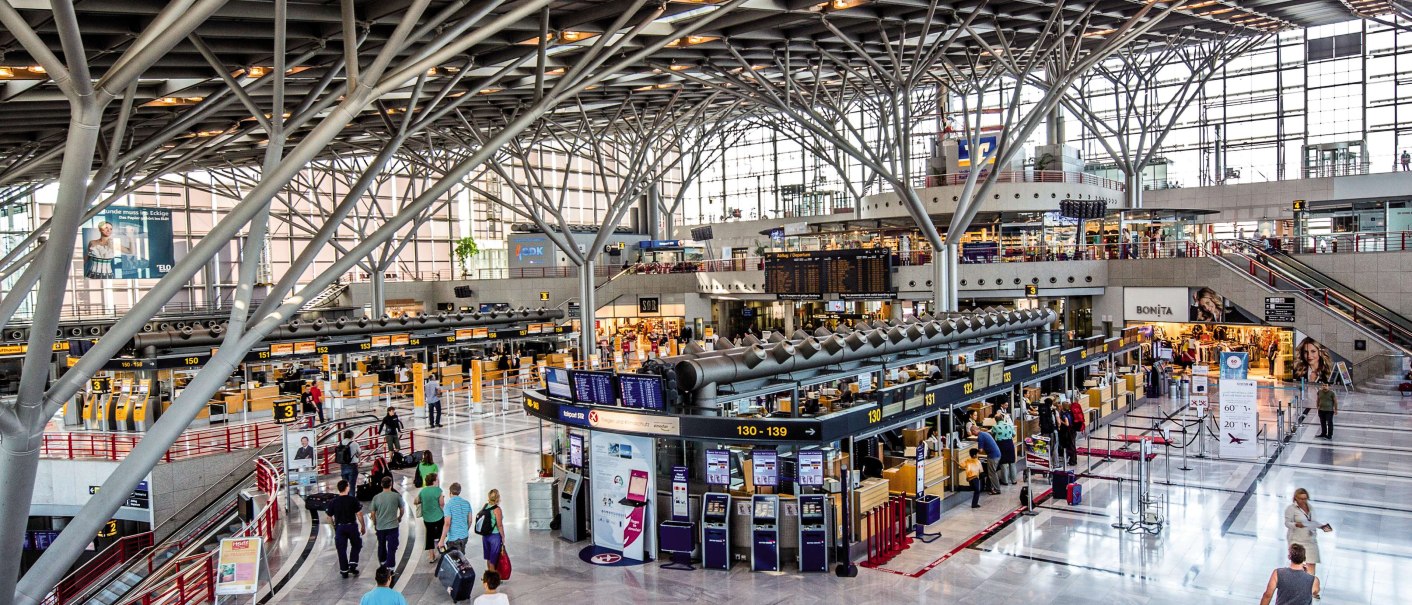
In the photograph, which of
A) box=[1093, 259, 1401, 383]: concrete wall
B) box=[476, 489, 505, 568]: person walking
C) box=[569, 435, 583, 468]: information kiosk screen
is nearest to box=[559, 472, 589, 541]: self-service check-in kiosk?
box=[569, 435, 583, 468]: information kiosk screen

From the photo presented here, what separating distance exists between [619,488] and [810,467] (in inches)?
109

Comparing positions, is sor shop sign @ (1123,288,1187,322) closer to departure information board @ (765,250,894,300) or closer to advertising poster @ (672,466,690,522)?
departure information board @ (765,250,894,300)

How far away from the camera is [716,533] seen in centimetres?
1243

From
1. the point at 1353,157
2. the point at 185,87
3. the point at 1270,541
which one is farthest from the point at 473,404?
the point at 1353,157

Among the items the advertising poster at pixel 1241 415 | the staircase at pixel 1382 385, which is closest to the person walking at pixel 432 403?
the advertising poster at pixel 1241 415

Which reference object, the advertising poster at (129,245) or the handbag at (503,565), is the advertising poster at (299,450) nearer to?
the handbag at (503,565)

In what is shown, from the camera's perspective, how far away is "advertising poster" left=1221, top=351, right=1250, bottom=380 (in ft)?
67.4

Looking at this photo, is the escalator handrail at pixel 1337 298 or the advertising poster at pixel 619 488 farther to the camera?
the escalator handrail at pixel 1337 298

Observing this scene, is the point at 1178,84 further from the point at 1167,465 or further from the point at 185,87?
the point at 185,87

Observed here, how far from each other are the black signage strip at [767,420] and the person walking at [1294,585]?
17.7ft

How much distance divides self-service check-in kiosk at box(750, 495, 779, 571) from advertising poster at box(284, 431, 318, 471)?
31.0ft

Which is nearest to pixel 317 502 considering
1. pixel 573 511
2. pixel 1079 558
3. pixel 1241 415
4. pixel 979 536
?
pixel 573 511

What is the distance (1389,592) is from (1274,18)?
101ft

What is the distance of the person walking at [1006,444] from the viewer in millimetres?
16125
